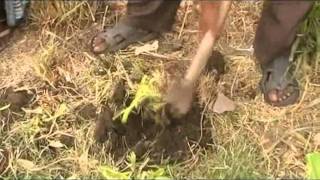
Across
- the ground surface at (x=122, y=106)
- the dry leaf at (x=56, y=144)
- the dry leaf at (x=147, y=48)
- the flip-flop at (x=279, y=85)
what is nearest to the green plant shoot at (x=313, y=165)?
the ground surface at (x=122, y=106)

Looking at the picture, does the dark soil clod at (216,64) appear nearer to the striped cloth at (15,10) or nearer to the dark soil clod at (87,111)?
the dark soil clod at (87,111)

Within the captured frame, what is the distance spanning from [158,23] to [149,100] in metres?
0.30

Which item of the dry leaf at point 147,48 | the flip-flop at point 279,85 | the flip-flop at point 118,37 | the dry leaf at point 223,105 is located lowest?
the dry leaf at point 223,105

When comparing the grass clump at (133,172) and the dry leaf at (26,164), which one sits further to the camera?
the dry leaf at (26,164)

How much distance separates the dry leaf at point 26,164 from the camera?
2.65m

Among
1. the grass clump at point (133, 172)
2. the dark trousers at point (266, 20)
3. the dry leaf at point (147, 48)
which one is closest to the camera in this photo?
the dark trousers at point (266, 20)

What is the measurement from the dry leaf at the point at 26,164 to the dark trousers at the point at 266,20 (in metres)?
0.66

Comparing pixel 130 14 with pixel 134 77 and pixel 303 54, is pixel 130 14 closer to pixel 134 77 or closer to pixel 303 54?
pixel 134 77

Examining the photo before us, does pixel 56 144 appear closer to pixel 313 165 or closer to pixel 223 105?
pixel 223 105

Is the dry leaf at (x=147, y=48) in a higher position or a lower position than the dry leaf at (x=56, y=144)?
higher

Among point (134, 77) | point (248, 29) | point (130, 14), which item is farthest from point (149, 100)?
point (248, 29)

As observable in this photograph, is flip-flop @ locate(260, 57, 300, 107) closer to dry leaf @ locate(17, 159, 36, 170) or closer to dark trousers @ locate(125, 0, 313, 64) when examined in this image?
dark trousers @ locate(125, 0, 313, 64)

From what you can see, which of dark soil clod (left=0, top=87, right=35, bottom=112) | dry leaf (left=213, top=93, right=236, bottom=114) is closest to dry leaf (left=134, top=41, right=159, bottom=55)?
dry leaf (left=213, top=93, right=236, bottom=114)

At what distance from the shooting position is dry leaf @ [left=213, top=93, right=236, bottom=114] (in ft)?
9.12
